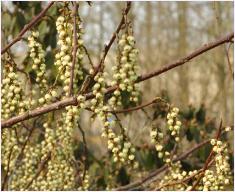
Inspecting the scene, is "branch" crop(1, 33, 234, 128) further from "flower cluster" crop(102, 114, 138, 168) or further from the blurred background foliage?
the blurred background foliage

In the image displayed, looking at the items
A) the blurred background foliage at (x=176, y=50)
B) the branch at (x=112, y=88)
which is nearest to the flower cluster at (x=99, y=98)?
the branch at (x=112, y=88)

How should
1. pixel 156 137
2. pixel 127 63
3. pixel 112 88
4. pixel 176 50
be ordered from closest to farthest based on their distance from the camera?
1. pixel 127 63
2. pixel 112 88
3. pixel 156 137
4. pixel 176 50

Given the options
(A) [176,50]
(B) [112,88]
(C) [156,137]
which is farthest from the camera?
(A) [176,50]

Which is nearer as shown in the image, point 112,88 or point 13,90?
point 112,88

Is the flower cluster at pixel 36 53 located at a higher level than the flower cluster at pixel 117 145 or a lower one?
higher

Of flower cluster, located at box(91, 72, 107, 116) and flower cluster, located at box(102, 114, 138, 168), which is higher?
flower cluster, located at box(91, 72, 107, 116)

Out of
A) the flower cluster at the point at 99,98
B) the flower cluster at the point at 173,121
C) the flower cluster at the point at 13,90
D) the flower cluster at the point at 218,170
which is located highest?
the flower cluster at the point at 13,90

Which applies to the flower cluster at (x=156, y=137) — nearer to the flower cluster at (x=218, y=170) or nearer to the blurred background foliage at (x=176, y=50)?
the flower cluster at (x=218, y=170)

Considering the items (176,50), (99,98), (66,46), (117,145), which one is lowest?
(117,145)

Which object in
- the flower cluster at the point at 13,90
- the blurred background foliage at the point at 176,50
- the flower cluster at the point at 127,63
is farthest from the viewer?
the blurred background foliage at the point at 176,50

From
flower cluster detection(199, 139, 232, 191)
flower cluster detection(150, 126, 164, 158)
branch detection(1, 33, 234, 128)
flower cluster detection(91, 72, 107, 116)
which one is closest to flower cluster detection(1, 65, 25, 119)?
branch detection(1, 33, 234, 128)

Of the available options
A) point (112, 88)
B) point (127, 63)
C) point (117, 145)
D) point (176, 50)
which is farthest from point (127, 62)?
point (176, 50)

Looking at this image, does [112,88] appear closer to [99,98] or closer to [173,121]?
[99,98]

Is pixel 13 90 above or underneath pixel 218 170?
above
